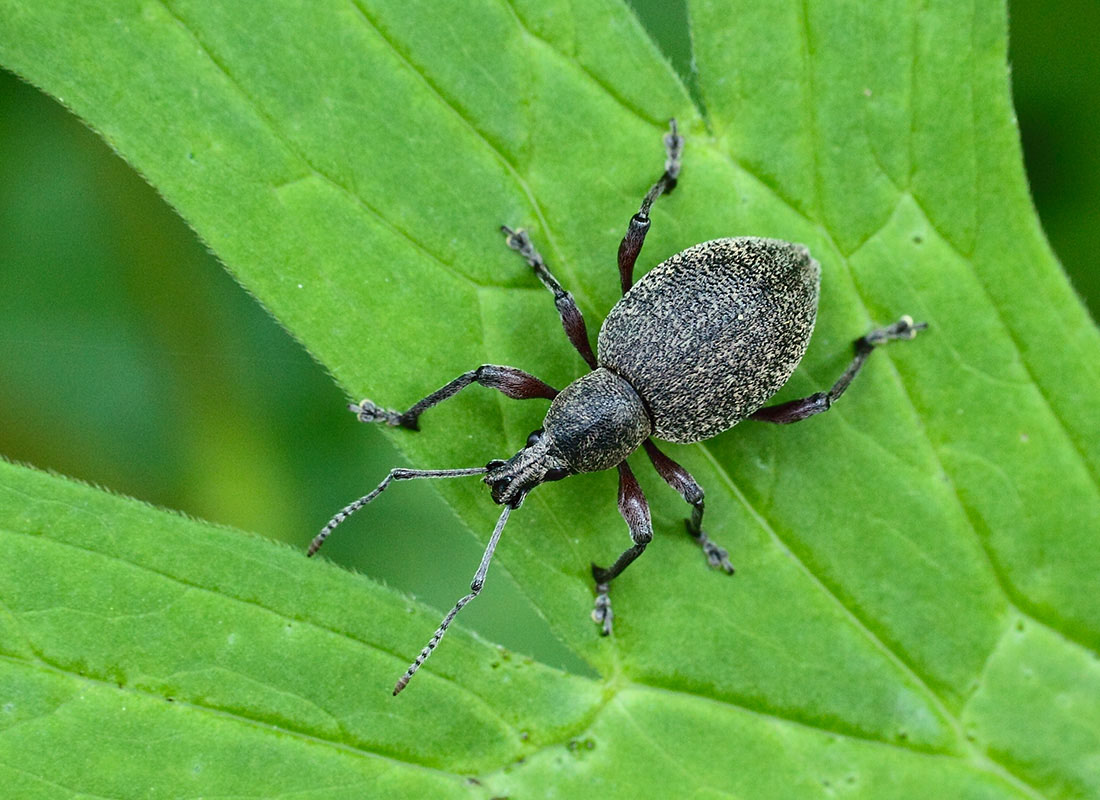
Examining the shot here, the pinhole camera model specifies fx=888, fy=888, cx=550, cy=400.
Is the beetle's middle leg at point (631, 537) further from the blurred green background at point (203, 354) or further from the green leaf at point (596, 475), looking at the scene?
the blurred green background at point (203, 354)

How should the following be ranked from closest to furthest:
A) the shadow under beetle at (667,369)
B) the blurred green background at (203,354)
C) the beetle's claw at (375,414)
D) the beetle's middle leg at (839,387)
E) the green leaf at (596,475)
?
the green leaf at (596,475) < the beetle's claw at (375,414) < the shadow under beetle at (667,369) < the beetle's middle leg at (839,387) < the blurred green background at (203,354)

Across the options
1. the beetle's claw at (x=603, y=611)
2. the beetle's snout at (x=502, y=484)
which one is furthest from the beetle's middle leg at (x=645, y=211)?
the beetle's claw at (x=603, y=611)

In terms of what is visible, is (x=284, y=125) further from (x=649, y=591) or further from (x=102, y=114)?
(x=649, y=591)

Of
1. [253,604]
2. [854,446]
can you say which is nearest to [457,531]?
[253,604]

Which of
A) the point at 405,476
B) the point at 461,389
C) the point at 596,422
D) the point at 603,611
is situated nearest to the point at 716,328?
the point at 596,422

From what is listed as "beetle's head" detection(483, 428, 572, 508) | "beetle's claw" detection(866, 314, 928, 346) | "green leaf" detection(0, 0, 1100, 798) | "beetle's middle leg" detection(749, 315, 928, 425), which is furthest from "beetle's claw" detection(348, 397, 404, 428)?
"beetle's claw" detection(866, 314, 928, 346)

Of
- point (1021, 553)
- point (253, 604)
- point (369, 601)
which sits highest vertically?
point (253, 604)
